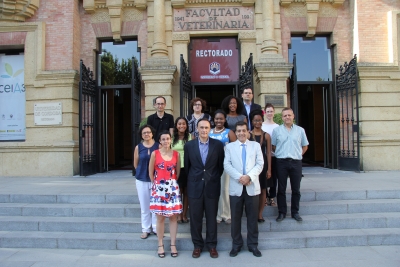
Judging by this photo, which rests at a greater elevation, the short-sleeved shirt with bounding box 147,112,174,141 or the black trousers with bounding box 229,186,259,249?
the short-sleeved shirt with bounding box 147,112,174,141

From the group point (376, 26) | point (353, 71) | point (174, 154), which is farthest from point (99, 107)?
point (376, 26)

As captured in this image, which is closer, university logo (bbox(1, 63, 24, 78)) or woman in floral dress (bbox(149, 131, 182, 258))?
woman in floral dress (bbox(149, 131, 182, 258))

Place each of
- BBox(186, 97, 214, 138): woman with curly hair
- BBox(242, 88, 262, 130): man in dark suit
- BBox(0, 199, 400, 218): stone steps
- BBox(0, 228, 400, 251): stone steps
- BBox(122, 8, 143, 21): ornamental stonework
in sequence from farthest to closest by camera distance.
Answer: BBox(122, 8, 143, 21): ornamental stonework < BBox(242, 88, 262, 130): man in dark suit < BBox(0, 199, 400, 218): stone steps < BBox(186, 97, 214, 138): woman with curly hair < BBox(0, 228, 400, 251): stone steps

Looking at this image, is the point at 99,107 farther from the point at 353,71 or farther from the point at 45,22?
the point at 353,71

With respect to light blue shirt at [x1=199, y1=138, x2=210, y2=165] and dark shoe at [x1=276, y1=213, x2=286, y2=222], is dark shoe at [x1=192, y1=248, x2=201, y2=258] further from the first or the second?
dark shoe at [x1=276, y1=213, x2=286, y2=222]

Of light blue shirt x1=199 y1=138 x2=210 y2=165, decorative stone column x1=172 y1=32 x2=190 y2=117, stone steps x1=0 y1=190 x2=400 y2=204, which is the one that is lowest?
stone steps x1=0 y1=190 x2=400 y2=204

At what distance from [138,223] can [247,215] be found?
6.55 ft

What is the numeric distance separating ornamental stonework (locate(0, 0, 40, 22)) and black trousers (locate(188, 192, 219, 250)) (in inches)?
368

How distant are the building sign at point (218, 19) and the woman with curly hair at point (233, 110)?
228 inches

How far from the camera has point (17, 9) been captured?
10234 millimetres

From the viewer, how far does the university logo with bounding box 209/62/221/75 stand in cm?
1087

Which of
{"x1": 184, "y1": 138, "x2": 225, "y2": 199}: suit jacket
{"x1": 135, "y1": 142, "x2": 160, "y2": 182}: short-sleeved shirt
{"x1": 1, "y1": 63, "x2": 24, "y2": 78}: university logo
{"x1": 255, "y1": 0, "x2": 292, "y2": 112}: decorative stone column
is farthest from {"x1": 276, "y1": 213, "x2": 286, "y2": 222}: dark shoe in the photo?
{"x1": 1, "y1": 63, "x2": 24, "y2": 78}: university logo

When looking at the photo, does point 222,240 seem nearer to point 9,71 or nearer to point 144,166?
point 144,166

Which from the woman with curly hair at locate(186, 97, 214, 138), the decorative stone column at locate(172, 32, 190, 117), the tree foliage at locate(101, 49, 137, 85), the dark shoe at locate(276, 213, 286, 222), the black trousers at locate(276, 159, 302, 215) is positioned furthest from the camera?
the tree foliage at locate(101, 49, 137, 85)
